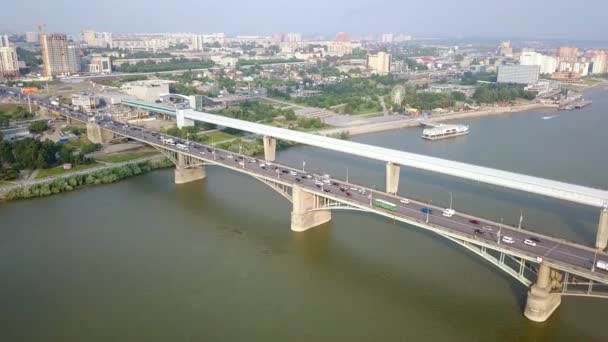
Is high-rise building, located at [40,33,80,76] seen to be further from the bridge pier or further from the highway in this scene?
the highway

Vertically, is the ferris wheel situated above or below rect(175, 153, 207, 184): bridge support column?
above

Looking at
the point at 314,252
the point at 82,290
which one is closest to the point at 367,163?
the point at 314,252

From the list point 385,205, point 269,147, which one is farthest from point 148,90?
point 385,205

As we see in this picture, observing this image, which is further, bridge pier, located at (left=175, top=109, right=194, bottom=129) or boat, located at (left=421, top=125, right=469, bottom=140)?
boat, located at (left=421, top=125, right=469, bottom=140)

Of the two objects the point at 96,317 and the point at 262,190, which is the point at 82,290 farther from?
the point at 262,190

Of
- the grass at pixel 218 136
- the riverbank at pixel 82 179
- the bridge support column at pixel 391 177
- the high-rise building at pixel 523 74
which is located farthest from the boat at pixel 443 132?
the high-rise building at pixel 523 74

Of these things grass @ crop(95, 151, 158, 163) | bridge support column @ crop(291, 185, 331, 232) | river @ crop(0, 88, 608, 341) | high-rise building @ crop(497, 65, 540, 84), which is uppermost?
high-rise building @ crop(497, 65, 540, 84)

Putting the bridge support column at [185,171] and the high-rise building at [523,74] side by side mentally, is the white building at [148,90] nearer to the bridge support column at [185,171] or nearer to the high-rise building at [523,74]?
the bridge support column at [185,171]

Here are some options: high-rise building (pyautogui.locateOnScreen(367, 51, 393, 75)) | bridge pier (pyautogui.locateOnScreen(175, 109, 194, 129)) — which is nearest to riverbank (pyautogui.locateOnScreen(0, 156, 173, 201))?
bridge pier (pyautogui.locateOnScreen(175, 109, 194, 129))
